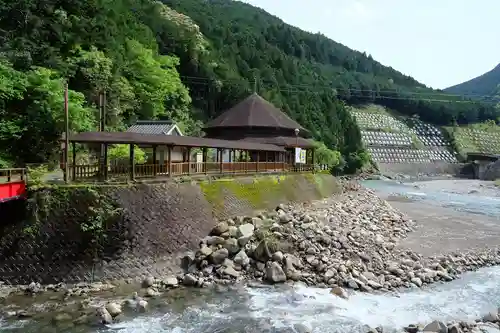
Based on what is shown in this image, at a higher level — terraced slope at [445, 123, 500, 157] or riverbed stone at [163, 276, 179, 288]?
terraced slope at [445, 123, 500, 157]

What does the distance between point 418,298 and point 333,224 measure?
26.0ft

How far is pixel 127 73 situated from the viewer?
36.7 m

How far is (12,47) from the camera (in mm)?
24906

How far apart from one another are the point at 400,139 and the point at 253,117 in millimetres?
90027

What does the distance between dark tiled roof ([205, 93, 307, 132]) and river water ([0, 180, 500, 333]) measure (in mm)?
23326

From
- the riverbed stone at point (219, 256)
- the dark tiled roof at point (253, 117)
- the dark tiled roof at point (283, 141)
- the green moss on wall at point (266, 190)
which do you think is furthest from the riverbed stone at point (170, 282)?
the dark tiled roof at point (253, 117)

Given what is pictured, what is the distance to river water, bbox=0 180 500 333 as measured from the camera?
1255cm

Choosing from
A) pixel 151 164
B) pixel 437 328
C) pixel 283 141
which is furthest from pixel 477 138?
pixel 437 328

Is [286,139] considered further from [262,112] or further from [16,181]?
[16,181]

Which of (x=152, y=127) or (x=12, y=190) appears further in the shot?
(x=152, y=127)

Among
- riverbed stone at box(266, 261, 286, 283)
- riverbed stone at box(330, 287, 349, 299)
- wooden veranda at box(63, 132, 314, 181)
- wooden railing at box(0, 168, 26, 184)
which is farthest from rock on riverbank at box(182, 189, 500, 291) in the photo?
wooden railing at box(0, 168, 26, 184)

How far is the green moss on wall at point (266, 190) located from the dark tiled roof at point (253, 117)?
687 centimetres

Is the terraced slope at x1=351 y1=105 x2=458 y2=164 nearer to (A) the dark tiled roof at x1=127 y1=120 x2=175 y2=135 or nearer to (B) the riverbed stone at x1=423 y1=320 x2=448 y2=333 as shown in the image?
(A) the dark tiled roof at x1=127 y1=120 x2=175 y2=135

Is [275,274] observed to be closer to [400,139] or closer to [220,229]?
[220,229]
